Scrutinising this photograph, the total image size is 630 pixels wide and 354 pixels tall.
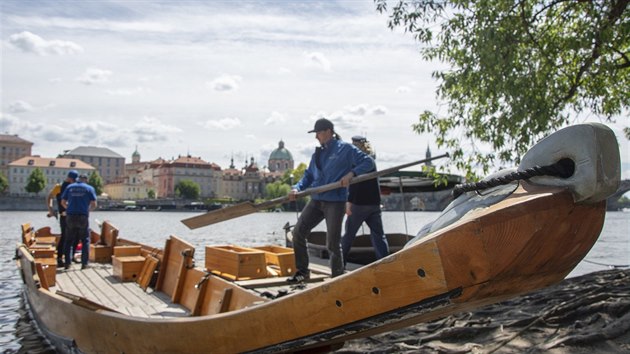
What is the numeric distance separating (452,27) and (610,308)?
5.70 m

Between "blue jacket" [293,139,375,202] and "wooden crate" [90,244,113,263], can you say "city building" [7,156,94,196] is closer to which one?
"wooden crate" [90,244,113,263]

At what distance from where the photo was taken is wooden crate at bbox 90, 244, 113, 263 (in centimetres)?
1125

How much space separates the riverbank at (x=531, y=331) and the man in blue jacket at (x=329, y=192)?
1262 mm

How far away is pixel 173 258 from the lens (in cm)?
727

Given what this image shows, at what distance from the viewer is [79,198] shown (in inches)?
425

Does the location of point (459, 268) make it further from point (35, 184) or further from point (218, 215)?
point (35, 184)

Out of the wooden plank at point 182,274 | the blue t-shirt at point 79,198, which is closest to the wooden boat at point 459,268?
the wooden plank at point 182,274

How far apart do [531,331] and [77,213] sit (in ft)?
25.7

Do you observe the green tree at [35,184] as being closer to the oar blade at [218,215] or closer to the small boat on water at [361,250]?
the small boat on water at [361,250]

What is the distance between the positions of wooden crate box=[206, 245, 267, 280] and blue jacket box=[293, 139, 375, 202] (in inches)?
38.4

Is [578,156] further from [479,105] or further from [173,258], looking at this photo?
[479,105]

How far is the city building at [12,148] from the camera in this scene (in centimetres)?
18275

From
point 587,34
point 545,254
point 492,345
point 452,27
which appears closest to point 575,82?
point 587,34

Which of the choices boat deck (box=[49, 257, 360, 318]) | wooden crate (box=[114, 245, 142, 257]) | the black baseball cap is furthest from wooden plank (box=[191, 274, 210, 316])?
wooden crate (box=[114, 245, 142, 257])
